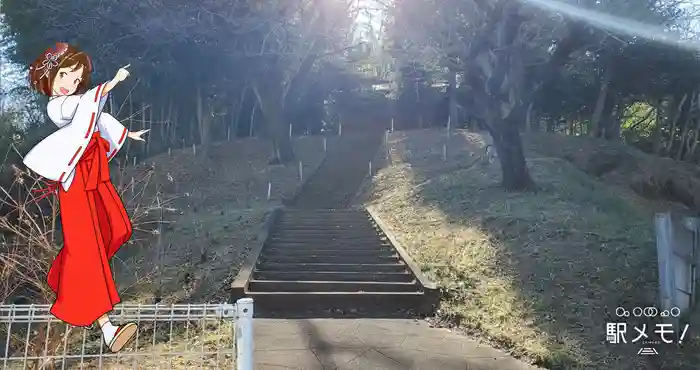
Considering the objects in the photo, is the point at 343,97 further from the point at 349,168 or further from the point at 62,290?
the point at 62,290

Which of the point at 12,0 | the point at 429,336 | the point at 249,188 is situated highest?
the point at 12,0

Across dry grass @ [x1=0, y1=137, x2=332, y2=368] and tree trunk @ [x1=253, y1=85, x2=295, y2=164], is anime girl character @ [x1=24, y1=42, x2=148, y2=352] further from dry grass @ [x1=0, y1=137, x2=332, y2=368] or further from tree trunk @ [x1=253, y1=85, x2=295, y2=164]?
tree trunk @ [x1=253, y1=85, x2=295, y2=164]

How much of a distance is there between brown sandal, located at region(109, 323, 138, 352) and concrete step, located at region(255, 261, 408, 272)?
18.5 ft

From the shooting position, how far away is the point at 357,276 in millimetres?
8797

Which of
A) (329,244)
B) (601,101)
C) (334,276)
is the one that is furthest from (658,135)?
(334,276)

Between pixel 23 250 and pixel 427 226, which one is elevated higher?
pixel 23 250

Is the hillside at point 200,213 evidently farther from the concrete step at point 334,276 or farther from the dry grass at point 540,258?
the dry grass at point 540,258

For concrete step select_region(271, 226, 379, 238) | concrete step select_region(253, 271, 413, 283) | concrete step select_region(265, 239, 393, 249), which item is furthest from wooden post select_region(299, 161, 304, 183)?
concrete step select_region(253, 271, 413, 283)

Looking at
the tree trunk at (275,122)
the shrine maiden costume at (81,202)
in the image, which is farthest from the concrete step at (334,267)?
the tree trunk at (275,122)

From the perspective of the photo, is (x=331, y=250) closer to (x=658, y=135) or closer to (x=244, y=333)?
(x=244, y=333)

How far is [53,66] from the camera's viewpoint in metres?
3.41

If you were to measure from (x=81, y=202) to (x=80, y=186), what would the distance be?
94 millimetres

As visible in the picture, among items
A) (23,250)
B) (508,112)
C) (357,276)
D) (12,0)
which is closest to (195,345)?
(23,250)

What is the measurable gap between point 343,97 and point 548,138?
16349 mm
